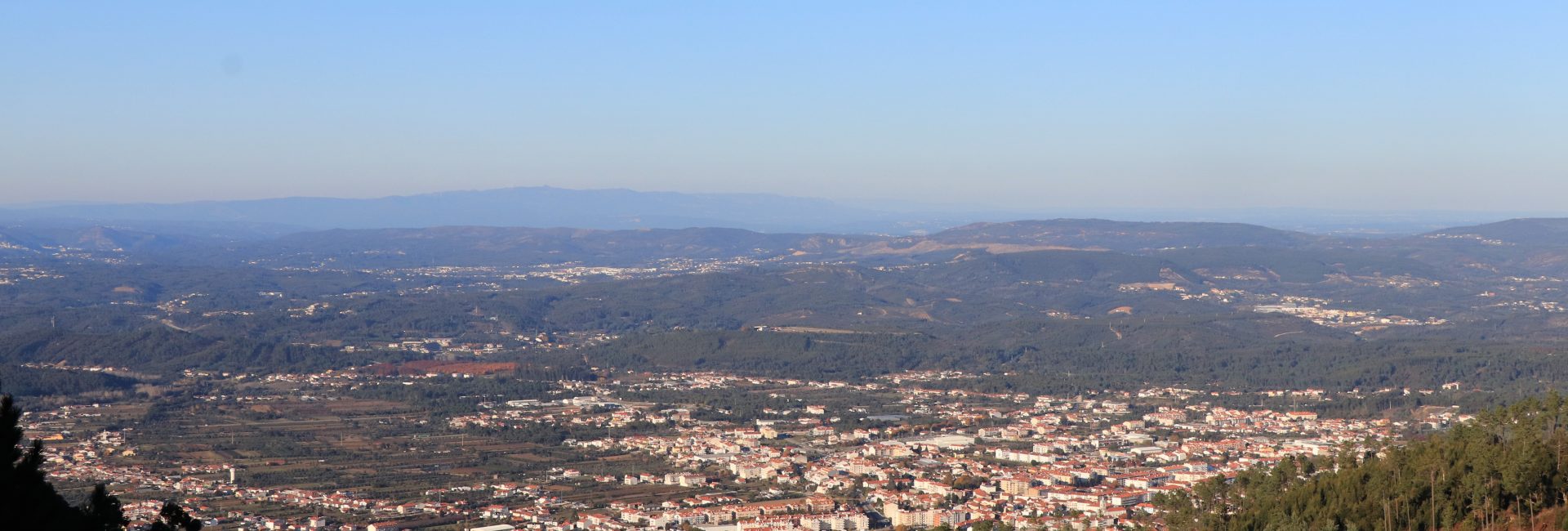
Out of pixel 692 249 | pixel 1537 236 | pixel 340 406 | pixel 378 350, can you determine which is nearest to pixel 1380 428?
pixel 340 406

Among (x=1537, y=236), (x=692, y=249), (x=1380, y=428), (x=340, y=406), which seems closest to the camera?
(x=1380, y=428)

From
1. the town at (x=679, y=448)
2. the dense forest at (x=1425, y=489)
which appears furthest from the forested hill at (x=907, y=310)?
the dense forest at (x=1425, y=489)

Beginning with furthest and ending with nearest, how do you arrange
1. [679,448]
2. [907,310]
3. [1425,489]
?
[907,310] < [679,448] < [1425,489]

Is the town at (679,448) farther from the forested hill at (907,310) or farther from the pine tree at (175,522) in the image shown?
the pine tree at (175,522)

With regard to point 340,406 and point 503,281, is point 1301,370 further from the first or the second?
point 503,281

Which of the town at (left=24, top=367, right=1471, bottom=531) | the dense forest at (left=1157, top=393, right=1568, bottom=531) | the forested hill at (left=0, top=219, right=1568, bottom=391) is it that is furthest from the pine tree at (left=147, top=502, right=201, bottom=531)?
the forested hill at (left=0, top=219, right=1568, bottom=391)

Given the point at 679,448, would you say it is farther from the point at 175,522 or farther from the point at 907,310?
the point at 907,310

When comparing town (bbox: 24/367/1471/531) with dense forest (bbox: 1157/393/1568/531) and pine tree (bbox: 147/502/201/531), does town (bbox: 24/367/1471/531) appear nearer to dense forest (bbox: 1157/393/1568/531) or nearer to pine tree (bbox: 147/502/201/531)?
dense forest (bbox: 1157/393/1568/531)

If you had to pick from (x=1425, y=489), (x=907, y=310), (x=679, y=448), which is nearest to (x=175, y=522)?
(x=1425, y=489)

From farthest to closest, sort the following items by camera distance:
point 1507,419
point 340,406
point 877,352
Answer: point 877,352 < point 340,406 < point 1507,419
